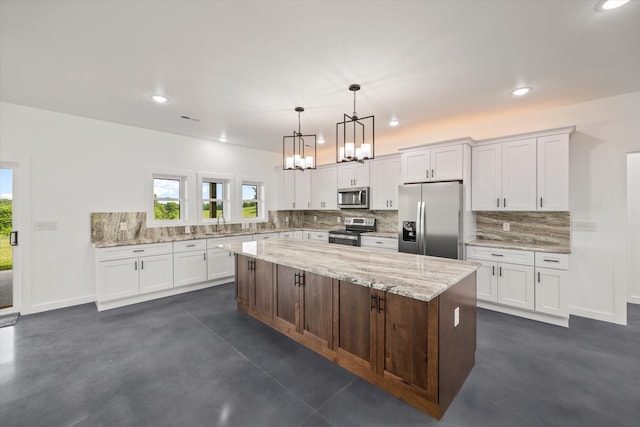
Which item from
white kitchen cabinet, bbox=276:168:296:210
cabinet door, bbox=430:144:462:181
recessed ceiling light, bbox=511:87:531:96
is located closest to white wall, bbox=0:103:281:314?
white kitchen cabinet, bbox=276:168:296:210

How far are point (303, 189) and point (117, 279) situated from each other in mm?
3854

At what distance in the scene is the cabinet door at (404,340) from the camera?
1.78 meters

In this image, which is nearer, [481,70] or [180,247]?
[481,70]

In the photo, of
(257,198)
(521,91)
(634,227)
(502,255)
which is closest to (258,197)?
(257,198)

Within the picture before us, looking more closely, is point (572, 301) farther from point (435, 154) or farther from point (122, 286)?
point (122, 286)

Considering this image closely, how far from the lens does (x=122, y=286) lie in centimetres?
386

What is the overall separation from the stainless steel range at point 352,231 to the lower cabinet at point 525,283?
193cm

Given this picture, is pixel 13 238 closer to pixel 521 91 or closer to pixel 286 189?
pixel 286 189

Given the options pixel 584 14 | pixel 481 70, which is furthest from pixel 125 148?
pixel 584 14

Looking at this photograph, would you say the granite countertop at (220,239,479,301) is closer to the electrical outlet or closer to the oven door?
the oven door

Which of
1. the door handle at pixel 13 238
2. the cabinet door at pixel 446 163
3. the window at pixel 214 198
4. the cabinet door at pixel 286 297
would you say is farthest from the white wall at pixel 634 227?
the door handle at pixel 13 238

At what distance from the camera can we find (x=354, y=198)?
5.41 m

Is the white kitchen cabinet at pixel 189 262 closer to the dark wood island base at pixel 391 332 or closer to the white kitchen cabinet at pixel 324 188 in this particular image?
the dark wood island base at pixel 391 332

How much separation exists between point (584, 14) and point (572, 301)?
3376 millimetres
